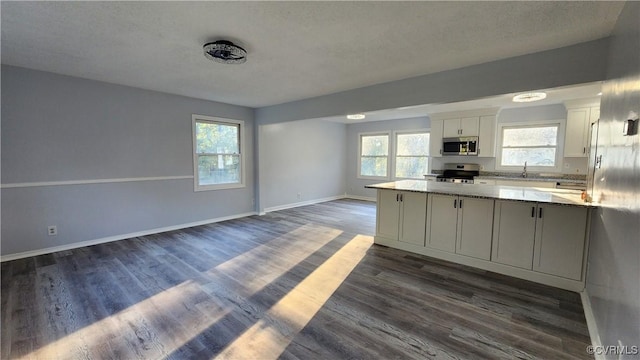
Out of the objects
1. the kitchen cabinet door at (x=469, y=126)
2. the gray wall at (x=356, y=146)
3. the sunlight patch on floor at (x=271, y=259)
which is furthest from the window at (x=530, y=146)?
the sunlight patch on floor at (x=271, y=259)

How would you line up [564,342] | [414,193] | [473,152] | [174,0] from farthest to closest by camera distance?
[473,152] → [414,193] → [564,342] → [174,0]

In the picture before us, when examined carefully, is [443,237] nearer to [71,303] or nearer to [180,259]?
[180,259]

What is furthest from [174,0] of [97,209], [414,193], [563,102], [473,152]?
[563,102]

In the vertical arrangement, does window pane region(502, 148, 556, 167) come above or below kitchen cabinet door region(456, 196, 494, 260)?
above

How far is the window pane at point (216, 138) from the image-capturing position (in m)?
5.14

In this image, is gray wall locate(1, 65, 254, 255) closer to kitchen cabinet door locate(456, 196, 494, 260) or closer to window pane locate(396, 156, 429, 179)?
kitchen cabinet door locate(456, 196, 494, 260)

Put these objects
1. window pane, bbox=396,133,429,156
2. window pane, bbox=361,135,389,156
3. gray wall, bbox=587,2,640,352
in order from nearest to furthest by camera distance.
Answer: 1. gray wall, bbox=587,2,640,352
2. window pane, bbox=396,133,429,156
3. window pane, bbox=361,135,389,156

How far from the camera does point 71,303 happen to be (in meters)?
2.43

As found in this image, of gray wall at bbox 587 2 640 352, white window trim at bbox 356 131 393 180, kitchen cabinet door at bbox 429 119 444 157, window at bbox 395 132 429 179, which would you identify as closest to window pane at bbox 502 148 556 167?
kitchen cabinet door at bbox 429 119 444 157

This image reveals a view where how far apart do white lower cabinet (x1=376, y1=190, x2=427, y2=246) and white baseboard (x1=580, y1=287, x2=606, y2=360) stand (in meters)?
1.62

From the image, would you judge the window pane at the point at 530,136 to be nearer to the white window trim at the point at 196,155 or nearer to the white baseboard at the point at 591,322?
the white baseboard at the point at 591,322

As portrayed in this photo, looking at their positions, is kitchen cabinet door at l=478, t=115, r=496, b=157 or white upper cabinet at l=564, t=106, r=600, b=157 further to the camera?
kitchen cabinet door at l=478, t=115, r=496, b=157

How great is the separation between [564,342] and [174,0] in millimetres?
3763

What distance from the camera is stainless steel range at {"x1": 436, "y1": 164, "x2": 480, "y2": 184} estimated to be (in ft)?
20.0
